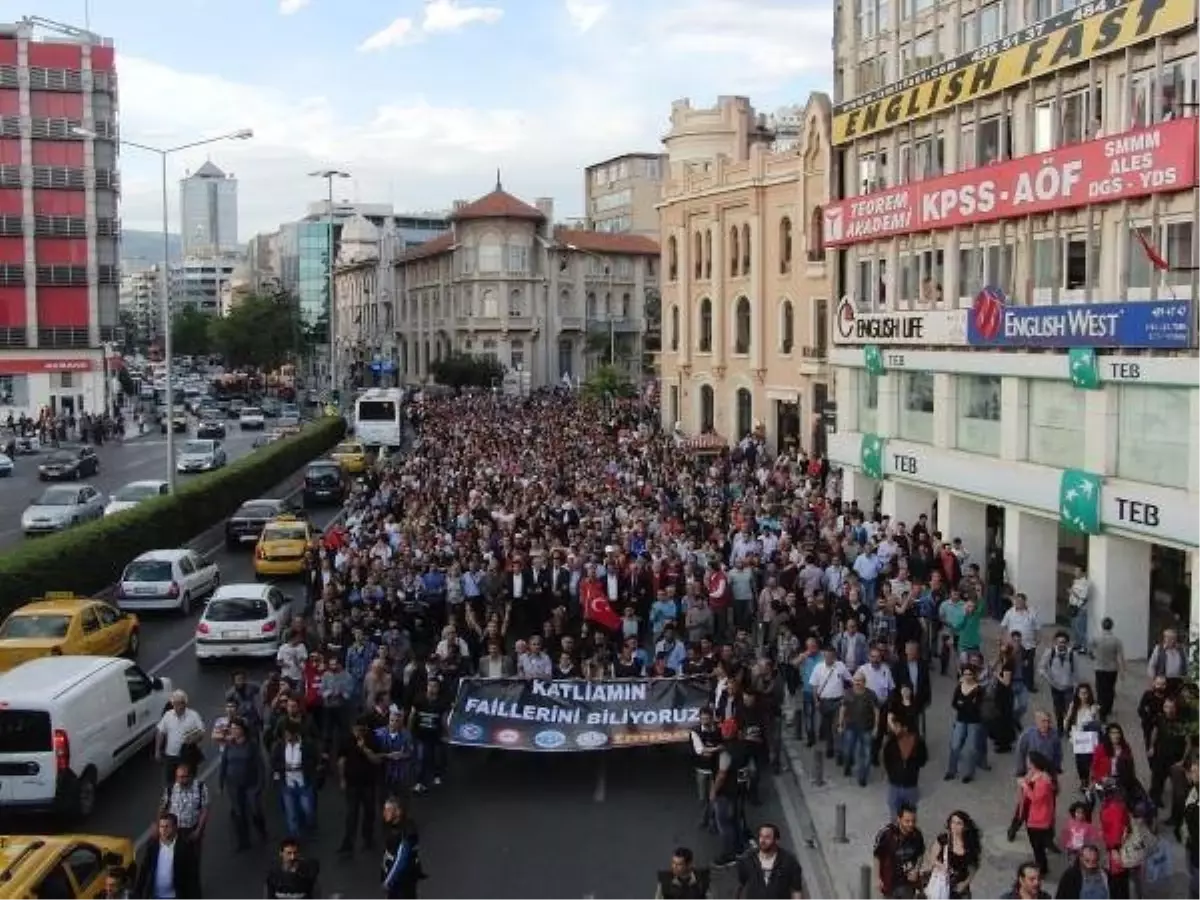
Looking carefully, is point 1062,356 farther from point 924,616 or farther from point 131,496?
point 131,496

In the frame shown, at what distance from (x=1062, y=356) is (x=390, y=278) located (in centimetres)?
10565

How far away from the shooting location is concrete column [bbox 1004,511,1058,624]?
2616cm

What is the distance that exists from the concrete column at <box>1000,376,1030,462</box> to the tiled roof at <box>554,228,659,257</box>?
78.3 m

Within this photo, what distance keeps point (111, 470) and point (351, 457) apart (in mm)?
11395

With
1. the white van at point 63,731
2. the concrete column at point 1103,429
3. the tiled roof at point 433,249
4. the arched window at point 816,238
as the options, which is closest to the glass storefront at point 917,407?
the concrete column at point 1103,429

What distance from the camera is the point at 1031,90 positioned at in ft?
85.7

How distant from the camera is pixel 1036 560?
2631 cm

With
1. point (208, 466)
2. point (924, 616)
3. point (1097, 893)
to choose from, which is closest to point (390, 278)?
point (208, 466)

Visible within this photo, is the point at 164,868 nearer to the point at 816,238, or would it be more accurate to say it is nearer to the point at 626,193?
the point at 816,238

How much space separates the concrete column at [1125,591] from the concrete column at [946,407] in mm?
6354

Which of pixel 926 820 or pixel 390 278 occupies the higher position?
pixel 390 278

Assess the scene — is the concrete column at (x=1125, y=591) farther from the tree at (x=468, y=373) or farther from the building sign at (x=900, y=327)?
the tree at (x=468, y=373)

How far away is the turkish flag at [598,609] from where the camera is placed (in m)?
20.5

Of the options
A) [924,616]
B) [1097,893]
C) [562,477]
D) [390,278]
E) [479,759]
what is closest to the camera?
[1097,893]
